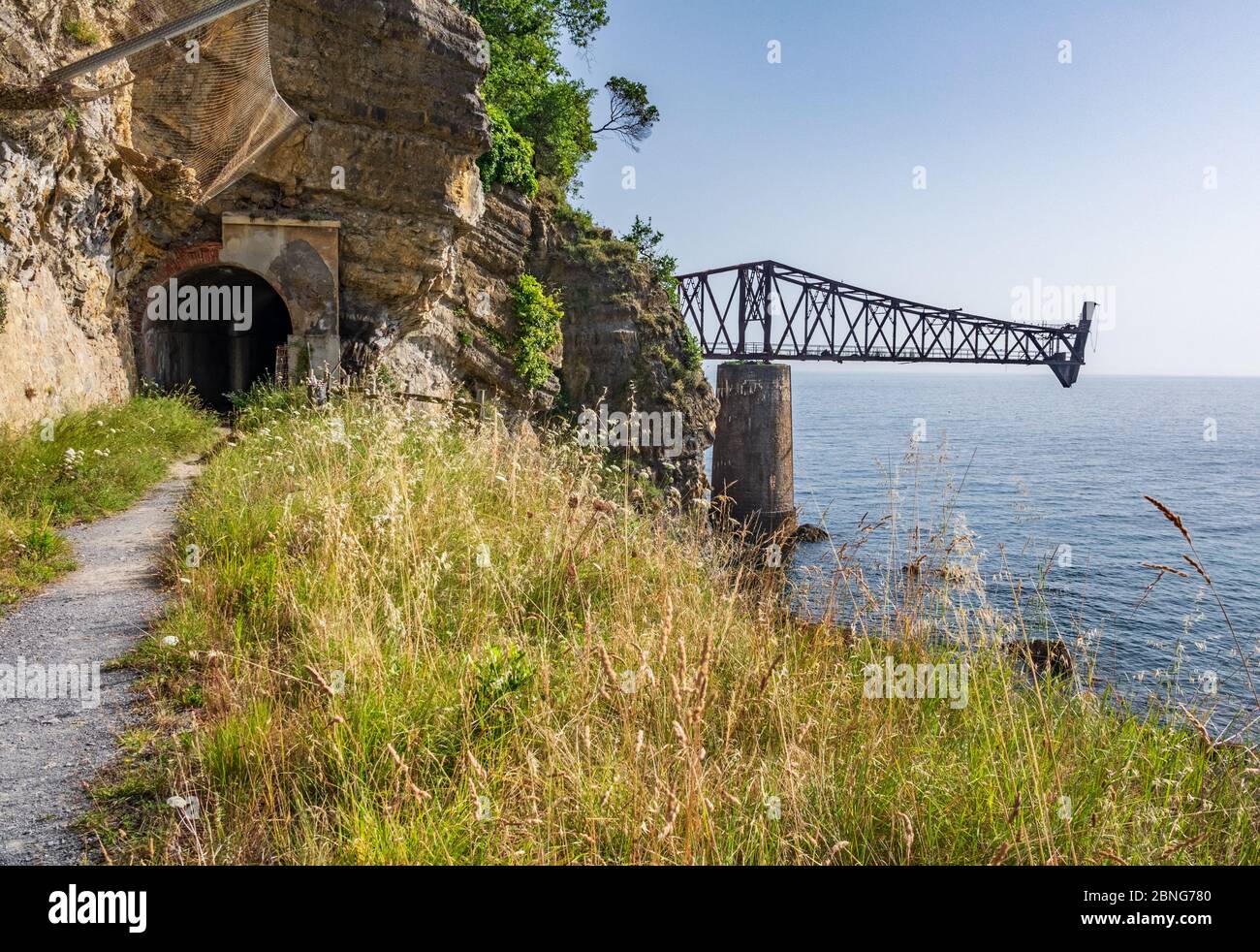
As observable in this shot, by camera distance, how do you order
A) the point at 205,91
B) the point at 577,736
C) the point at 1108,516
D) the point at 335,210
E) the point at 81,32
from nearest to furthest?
the point at 577,736
the point at 81,32
the point at 205,91
the point at 335,210
the point at 1108,516

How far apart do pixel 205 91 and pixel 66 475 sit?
6.29 m

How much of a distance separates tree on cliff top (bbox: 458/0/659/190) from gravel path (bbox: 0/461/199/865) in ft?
60.5

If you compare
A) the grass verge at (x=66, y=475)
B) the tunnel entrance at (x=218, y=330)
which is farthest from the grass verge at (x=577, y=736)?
the tunnel entrance at (x=218, y=330)

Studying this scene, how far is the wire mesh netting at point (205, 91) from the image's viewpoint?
9.81 m

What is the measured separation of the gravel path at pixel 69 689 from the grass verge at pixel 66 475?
0.76ft

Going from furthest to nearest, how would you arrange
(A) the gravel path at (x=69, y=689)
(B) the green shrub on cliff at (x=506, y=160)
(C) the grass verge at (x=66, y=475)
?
(B) the green shrub on cliff at (x=506, y=160) < (C) the grass verge at (x=66, y=475) < (A) the gravel path at (x=69, y=689)

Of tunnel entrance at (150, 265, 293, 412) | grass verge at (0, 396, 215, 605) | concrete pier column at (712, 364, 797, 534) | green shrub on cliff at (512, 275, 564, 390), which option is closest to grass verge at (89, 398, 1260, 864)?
grass verge at (0, 396, 215, 605)

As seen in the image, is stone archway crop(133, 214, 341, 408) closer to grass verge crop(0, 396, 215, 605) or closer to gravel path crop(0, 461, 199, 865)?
grass verge crop(0, 396, 215, 605)

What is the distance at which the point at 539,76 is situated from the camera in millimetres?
25797

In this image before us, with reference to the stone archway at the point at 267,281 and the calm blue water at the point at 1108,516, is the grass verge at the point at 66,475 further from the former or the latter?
the calm blue water at the point at 1108,516

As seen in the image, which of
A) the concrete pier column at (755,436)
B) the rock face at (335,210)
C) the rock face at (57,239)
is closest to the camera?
the rock face at (57,239)

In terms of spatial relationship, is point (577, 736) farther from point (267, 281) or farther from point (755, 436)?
point (755, 436)

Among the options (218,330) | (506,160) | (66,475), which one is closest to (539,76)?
(506,160)
